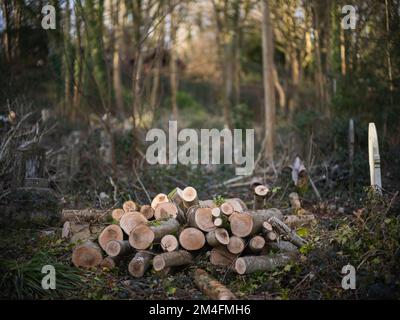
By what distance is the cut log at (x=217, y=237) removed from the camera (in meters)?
5.77

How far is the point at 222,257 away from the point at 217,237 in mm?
284

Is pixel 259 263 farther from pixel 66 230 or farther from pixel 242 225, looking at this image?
pixel 66 230

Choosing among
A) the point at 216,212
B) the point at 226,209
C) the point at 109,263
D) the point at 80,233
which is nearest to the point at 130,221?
the point at 109,263

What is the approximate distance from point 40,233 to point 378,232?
4.30 meters

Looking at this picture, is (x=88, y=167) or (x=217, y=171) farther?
(x=217, y=171)

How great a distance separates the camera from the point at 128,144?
10570 mm

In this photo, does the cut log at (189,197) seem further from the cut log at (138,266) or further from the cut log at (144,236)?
the cut log at (138,266)

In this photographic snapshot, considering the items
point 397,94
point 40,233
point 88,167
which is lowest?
point 40,233

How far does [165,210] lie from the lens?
6422mm

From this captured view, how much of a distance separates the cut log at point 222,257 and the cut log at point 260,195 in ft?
5.13

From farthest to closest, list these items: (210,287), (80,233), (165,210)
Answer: (80,233) < (165,210) < (210,287)

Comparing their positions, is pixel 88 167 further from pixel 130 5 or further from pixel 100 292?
pixel 130 5
